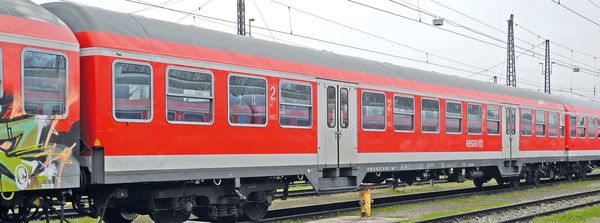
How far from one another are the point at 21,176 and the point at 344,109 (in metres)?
7.63

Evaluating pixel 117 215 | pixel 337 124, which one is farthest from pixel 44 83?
pixel 337 124

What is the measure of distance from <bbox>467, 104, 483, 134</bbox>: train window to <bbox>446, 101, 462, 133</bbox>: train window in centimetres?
57

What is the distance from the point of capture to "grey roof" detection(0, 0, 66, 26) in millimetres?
9088

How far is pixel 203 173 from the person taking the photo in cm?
1166

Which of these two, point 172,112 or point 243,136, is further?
point 243,136

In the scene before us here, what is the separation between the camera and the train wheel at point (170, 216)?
1175 cm

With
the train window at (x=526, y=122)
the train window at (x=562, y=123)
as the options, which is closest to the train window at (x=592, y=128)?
the train window at (x=562, y=123)

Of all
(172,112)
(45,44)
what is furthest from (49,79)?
(172,112)

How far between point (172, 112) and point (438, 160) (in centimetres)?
950

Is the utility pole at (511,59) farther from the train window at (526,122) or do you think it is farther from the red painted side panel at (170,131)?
the red painted side panel at (170,131)

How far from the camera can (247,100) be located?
12461 mm

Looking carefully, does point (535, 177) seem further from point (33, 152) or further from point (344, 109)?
point (33, 152)

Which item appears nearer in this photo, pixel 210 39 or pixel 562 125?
pixel 210 39

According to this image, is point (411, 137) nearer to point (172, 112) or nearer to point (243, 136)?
point (243, 136)
